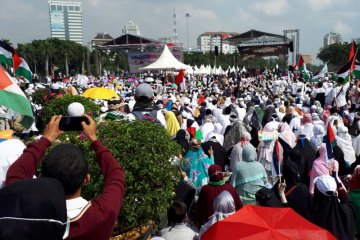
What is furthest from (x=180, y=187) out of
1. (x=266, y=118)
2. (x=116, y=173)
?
(x=266, y=118)

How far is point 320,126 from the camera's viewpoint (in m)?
8.65

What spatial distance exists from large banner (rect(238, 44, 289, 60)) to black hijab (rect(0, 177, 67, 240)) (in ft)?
206

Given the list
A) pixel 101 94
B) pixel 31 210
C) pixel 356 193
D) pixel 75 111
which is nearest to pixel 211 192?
pixel 356 193

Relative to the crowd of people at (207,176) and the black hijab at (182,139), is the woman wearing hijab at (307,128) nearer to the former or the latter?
the crowd of people at (207,176)

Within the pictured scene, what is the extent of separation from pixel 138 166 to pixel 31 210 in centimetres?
213

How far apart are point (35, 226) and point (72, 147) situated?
0.55m

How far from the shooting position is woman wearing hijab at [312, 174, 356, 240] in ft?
14.8

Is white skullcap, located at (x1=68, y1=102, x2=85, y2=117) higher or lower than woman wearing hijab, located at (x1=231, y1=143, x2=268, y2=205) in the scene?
higher

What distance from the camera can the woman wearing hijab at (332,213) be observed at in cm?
450

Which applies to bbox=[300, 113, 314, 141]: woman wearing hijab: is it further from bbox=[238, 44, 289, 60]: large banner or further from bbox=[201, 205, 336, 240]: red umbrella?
bbox=[238, 44, 289, 60]: large banner

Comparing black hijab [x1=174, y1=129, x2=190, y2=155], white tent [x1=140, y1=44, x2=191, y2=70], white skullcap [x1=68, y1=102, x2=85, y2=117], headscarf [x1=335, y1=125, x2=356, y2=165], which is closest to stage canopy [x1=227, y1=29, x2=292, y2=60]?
white tent [x1=140, y1=44, x2=191, y2=70]

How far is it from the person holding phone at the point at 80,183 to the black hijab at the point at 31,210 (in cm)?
18

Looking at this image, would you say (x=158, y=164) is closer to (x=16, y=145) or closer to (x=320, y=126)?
(x=16, y=145)

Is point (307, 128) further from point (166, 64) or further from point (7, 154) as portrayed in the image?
point (166, 64)
